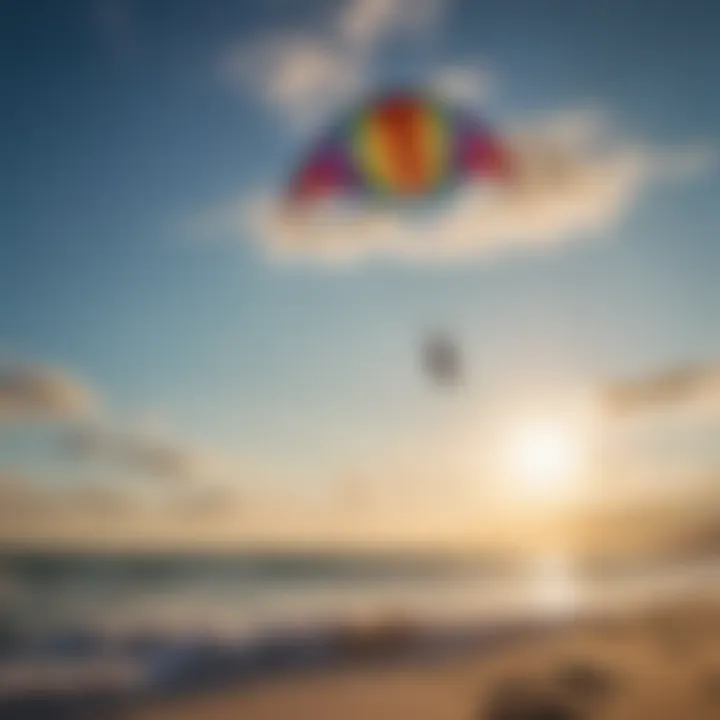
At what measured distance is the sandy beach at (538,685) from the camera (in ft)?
4.92

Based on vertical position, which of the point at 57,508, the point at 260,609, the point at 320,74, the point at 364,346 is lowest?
the point at 260,609

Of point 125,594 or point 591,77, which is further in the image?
point 591,77

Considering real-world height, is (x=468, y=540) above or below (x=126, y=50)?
below

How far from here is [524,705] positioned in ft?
4.93

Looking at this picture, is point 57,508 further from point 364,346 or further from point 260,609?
point 364,346

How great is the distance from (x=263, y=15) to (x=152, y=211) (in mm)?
327

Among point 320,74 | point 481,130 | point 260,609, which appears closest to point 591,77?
point 481,130

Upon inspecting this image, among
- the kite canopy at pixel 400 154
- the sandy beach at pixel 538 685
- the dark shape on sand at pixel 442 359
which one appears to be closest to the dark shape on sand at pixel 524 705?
the sandy beach at pixel 538 685

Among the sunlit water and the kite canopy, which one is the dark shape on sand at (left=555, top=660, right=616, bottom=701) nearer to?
the sunlit water

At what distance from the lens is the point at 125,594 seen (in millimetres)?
1537

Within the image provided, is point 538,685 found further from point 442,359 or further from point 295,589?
point 442,359

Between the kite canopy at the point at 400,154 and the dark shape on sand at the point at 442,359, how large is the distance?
8.2 inches

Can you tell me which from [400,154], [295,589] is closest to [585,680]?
[295,589]

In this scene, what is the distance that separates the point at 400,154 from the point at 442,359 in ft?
0.98
